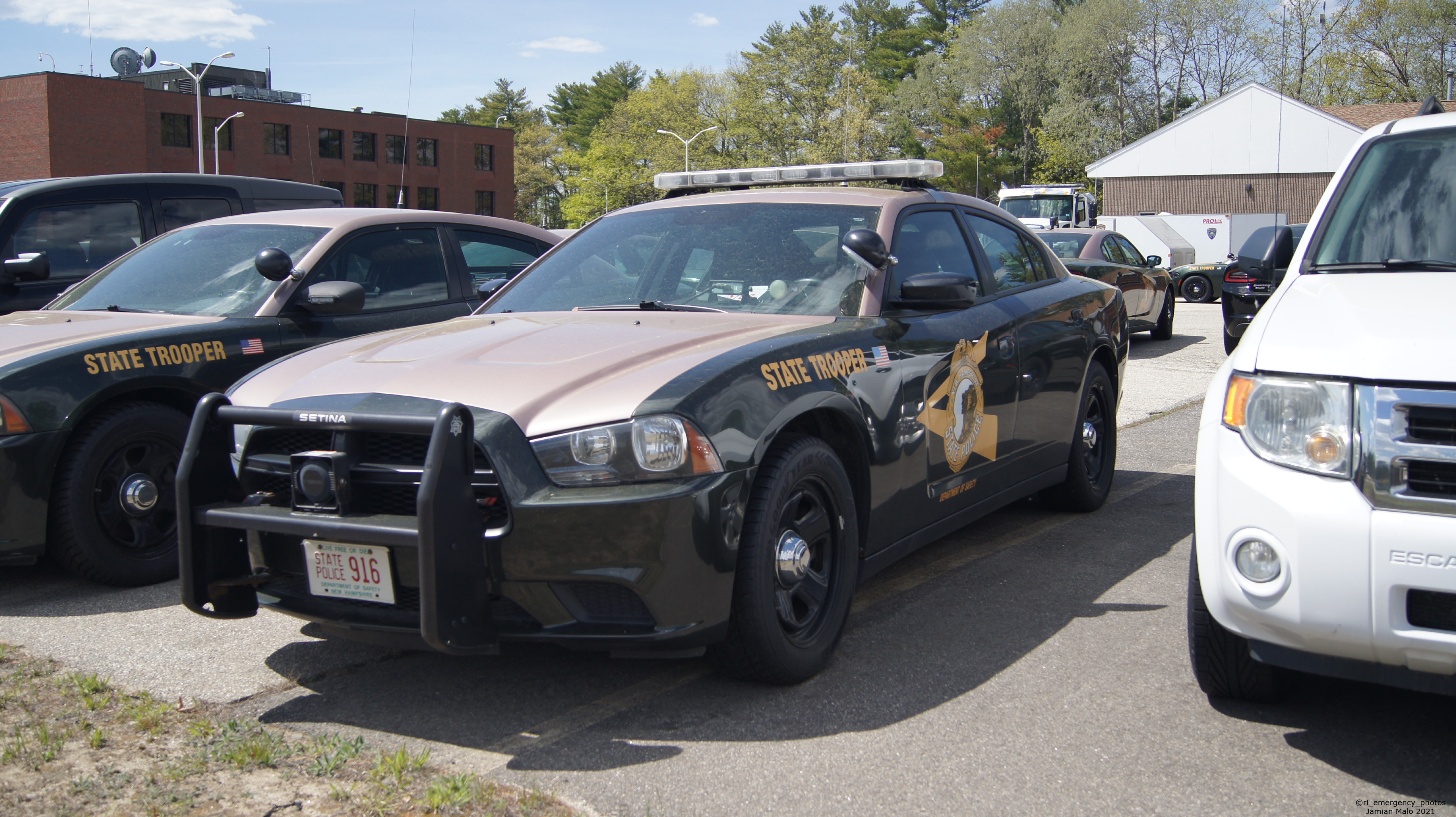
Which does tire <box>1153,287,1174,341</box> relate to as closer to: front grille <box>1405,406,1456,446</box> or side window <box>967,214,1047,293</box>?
side window <box>967,214,1047,293</box>

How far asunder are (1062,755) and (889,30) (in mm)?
96094

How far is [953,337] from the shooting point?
180 inches

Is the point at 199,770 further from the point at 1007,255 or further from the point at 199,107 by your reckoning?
the point at 199,107

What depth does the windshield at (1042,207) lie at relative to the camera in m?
29.9

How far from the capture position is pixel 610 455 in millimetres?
3129

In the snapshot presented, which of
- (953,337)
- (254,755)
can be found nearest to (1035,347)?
(953,337)

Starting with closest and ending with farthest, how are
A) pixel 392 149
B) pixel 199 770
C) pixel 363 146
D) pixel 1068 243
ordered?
pixel 199 770 → pixel 1068 243 → pixel 363 146 → pixel 392 149

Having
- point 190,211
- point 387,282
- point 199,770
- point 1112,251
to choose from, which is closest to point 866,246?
point 199,770

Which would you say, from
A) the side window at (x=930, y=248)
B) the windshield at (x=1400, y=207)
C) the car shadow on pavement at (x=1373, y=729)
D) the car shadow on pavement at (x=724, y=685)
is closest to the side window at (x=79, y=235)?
the car shadow on pavement at (x=724, y=685)

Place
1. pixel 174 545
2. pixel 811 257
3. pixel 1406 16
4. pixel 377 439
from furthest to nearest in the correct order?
pixel 1406 16 → pixel 174 545 → pixel 811 257 → pixel 377 439

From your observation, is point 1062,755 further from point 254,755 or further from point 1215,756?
point 254,755

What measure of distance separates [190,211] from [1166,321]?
528 inches

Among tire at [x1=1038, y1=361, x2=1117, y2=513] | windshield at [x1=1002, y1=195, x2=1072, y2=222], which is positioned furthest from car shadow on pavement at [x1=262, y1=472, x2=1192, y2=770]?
windshield at [x1=1002, y1=195, x2=1072, y2=222]

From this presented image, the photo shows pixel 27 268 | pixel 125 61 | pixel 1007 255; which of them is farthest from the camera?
pixel 125 61
